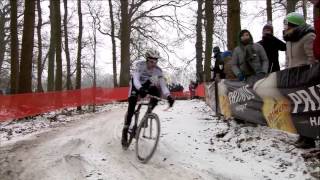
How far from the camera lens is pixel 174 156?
26.6 ft

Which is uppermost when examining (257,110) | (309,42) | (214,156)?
(309,42)

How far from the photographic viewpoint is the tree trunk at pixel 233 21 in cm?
1167

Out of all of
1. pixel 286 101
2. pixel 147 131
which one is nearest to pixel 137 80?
pixel 147 131

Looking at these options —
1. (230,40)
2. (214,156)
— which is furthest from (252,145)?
(230,40)

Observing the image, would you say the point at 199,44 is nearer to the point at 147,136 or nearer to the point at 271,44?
the point at 271,44

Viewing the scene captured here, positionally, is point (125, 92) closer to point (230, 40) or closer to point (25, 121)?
point (25, 121)

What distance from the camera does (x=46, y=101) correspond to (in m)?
18.8

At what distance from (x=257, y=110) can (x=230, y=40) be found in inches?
153

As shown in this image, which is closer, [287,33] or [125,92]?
[287,33]

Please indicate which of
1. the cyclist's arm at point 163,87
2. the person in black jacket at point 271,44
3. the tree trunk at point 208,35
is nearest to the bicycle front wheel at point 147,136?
the cyclist's arm at point 163,87

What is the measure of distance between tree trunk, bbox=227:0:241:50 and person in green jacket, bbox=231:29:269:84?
2.36 m

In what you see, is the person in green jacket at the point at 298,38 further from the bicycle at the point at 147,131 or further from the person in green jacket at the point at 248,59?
the bicycle at the point at 147,131

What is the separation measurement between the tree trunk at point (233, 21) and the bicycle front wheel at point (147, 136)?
4.78 metres

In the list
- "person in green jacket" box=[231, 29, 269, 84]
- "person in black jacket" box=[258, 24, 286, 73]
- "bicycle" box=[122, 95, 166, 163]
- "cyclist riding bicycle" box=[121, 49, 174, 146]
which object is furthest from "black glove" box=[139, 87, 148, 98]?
"person in black jacket" box=[258, 24, 286, 73]
